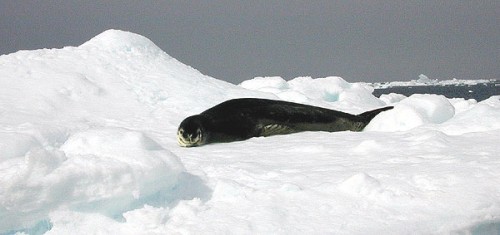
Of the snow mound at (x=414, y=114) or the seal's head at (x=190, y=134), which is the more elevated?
the snow mound at (x=414, y=114)

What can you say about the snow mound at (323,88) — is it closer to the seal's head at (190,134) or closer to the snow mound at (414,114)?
the snow mound at (414,114)

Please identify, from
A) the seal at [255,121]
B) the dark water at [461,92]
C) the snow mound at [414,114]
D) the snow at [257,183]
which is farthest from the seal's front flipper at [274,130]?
the dark water at [461,92]

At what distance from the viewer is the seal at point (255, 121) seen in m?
5.34

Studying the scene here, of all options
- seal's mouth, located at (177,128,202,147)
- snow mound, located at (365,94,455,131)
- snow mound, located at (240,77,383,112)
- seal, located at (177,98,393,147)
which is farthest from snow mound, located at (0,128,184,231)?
snow mound, located at (240,77,383,112)

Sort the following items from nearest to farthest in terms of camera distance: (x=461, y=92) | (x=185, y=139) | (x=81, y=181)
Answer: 1. (x=81, y=181)
2. (x=185, y=139)
3. (x=461, y=92)

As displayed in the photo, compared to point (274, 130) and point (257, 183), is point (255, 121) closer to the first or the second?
point (274, 130)

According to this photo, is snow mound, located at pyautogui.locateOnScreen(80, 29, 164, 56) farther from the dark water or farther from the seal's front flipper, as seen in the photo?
the dark water

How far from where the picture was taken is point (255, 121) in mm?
5883

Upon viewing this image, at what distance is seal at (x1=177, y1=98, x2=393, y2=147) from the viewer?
5336 millimetres

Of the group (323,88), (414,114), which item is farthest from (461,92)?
(414,114)

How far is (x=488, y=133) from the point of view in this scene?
171 inches

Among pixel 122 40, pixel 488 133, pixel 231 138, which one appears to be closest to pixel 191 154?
pixel 231 138

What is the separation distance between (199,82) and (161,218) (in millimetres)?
6176

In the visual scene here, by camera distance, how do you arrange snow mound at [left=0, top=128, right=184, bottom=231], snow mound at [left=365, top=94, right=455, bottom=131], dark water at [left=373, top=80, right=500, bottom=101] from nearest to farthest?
1. snow mound at [left=0, top=128, right=184, bottom=231]
2. snow mound at [left=365, top=94, right=455, bottom=131]
3. dark water at [left=373, top=80, right=500, bottom=101]
